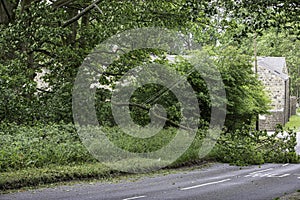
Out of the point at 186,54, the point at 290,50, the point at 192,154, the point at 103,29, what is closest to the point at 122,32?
the point at 103,29

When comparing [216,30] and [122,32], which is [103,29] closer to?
[122,32]

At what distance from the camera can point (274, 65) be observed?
60.1 meters

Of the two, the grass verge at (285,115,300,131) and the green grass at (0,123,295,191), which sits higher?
the grass verge at (285,115,300,131)

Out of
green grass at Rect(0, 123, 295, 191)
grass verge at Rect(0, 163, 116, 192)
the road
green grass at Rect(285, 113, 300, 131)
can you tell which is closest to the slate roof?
green grass at Rect(285, 113, 300, 131)

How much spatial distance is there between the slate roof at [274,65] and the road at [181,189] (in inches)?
1567

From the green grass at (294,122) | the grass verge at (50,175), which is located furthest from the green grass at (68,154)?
the green grass at (294,122)

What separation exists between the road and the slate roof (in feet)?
131

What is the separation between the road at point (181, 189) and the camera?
1180 centimetres

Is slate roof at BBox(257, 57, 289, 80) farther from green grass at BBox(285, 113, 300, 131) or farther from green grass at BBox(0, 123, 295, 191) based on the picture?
green grass at BBox(0, 123, 295, 191)

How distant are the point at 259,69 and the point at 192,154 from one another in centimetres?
3606

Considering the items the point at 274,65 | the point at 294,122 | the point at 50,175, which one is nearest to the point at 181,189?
the point at 50,175

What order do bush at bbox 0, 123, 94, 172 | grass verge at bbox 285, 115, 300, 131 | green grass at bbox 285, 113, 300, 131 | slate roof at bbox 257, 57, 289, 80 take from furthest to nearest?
1. green grass at bbox 285, 113, 300, 131
2. grass verge at bbox 285, 115, 300, 131
3. slate roof at bbox 257, 57, 289, 80
4. bush at bbox 0, 123, 94, 172

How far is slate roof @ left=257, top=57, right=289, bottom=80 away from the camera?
186 feet

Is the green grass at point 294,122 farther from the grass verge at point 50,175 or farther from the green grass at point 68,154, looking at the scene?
the grass verge at point 50,175
